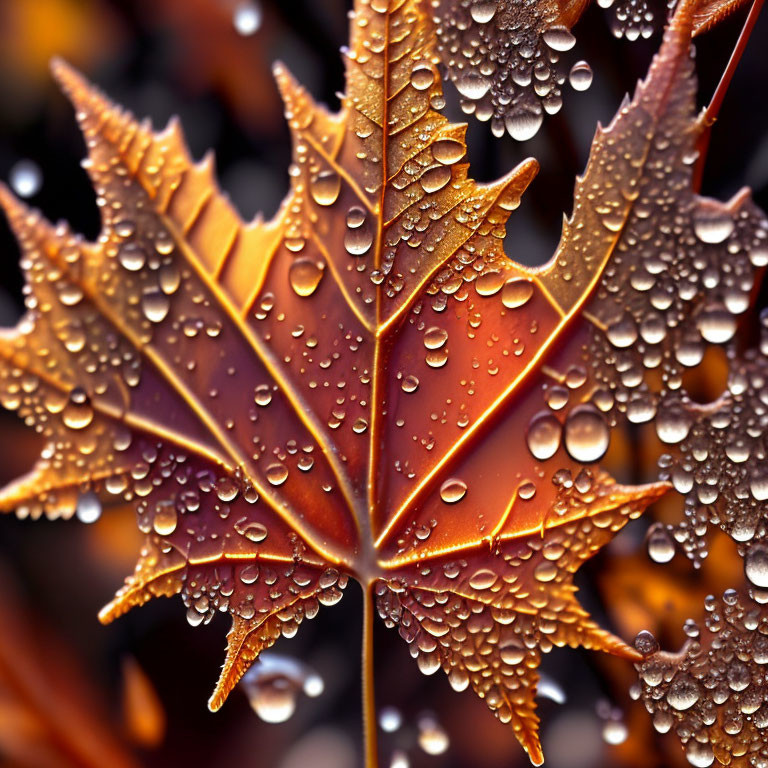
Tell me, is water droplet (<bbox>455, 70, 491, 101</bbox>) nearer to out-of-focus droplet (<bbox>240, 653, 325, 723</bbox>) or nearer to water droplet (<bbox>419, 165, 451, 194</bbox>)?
water droplet (<bbox>419, 165, 451, 194</bbox>)

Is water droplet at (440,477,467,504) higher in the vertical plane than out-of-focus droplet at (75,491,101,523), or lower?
lower

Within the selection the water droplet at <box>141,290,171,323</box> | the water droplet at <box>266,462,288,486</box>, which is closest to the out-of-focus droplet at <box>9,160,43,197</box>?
the water droplet at <box>141,290,171,323</box>

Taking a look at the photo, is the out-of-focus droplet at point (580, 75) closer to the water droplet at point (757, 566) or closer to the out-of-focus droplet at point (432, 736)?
the water droplet at point (757, 566)

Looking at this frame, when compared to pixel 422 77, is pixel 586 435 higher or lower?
lower

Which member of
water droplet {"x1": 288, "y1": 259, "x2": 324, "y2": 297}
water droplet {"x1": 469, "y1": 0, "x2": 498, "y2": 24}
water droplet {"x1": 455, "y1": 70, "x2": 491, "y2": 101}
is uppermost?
water droplet {"x1": 469, "y1": 0, "x2": 498, "y2": 24}

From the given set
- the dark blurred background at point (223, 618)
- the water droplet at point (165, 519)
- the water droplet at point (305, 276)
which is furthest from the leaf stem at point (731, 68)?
the water droplet at point (165, 519)

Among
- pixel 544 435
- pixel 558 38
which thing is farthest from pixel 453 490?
pixel 558 38

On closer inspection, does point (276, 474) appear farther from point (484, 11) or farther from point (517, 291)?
point (484, 11)

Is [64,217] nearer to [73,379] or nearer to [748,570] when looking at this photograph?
[73,379]
